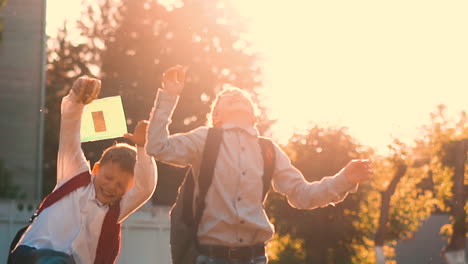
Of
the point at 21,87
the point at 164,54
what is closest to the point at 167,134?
the point at 21,87

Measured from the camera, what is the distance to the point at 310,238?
92.6 ft

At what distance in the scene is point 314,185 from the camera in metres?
6.74

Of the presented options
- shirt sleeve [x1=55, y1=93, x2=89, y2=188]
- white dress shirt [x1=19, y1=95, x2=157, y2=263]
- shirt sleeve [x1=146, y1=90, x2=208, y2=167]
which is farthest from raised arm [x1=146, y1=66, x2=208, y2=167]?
shirt sleeve [x1=55, y1=93, x2=89, y2=188]

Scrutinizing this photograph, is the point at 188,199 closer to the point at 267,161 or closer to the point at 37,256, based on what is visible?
the point at 267,161

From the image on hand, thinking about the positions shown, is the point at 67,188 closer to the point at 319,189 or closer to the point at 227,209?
the point at 227,209

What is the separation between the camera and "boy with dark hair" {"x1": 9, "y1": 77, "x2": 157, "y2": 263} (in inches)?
253

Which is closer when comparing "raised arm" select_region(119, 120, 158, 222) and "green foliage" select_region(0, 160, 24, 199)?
"raised arm" select_region(119, 120, 158, 222)

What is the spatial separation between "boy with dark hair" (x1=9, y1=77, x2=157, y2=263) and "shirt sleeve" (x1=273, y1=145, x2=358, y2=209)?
76cm

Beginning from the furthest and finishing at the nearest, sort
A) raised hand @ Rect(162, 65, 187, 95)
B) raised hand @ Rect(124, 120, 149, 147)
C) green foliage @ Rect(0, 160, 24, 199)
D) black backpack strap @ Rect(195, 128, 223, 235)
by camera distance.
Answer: green foliage @ Rect(0, 160, 24, 199)
raised hand @ Rect(124, 120, 149, 147)
black backpack strap @ Rect(195, 128, 223, 235)
raised hand @ Rect(162, 65, 187, 95)

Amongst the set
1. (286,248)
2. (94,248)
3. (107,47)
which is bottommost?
(286,248)

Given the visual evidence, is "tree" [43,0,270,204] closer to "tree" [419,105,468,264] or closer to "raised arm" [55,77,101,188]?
"tree" [419,105,468,264]

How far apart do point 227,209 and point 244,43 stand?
36.7 metres

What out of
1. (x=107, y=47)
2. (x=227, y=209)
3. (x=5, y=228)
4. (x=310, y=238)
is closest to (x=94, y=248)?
(x=227, y=209)

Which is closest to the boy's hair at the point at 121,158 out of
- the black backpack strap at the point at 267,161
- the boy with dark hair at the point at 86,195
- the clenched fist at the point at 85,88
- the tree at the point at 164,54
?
the boy with dark hair at the point at 86,195
